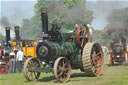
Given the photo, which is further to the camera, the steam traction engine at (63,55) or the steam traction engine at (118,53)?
the steam traction engine at (118,53)

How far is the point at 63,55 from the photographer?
11211 mm

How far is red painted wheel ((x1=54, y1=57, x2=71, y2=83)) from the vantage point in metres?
10.1

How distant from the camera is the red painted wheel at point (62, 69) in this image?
33.3ft

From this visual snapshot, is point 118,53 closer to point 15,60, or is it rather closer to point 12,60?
point 15,60

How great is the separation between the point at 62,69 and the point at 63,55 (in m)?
0.86

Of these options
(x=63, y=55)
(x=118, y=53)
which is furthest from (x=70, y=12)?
(x=63, y=55)

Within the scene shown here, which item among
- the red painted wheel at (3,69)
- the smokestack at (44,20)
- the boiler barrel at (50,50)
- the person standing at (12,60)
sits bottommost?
the red painted wheel at (3,69)

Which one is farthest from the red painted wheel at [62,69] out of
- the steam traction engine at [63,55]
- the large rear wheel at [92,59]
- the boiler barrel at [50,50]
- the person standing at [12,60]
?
the person standing at [12,60]

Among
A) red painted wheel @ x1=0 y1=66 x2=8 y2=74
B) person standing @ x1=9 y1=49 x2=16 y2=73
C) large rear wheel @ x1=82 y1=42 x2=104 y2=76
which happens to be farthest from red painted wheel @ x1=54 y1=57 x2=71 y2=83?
red painted wheel @ x1=0 y1=66 x2=8 y2=74

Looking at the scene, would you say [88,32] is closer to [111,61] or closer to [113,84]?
[113,84]

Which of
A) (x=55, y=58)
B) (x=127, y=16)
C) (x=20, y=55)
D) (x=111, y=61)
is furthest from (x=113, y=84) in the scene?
(x=127, y=16)

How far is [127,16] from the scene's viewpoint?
23688 millimetres

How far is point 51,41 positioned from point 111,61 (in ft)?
26.5

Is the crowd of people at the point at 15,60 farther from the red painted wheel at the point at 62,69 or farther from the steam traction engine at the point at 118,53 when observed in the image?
the steam traction engine at the point at 118,53
